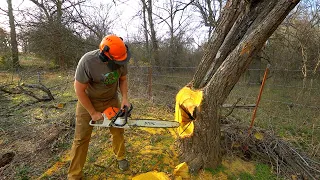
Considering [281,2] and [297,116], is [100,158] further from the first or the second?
[297,116]

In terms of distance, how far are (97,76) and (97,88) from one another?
0.18m

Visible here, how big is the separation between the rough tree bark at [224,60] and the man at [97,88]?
938 mm

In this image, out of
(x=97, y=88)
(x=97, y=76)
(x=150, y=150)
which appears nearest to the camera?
(x=97, y=76)

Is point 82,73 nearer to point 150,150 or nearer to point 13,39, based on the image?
point 150,150

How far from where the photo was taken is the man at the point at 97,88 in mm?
1936

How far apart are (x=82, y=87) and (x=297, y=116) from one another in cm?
533

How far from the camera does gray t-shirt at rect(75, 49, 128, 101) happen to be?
1.96 metres

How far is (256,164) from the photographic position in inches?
102

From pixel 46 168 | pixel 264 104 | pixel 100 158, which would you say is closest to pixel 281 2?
pixel 100 158

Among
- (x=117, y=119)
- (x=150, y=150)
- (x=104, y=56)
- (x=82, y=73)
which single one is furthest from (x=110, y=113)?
(x=150, y=150)

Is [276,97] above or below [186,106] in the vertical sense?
below

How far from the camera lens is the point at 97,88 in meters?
2.18

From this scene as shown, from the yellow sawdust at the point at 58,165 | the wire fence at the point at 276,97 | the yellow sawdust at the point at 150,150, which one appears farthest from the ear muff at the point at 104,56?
the wire fence at the point at 276,97

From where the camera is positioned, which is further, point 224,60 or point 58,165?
point 58,165
